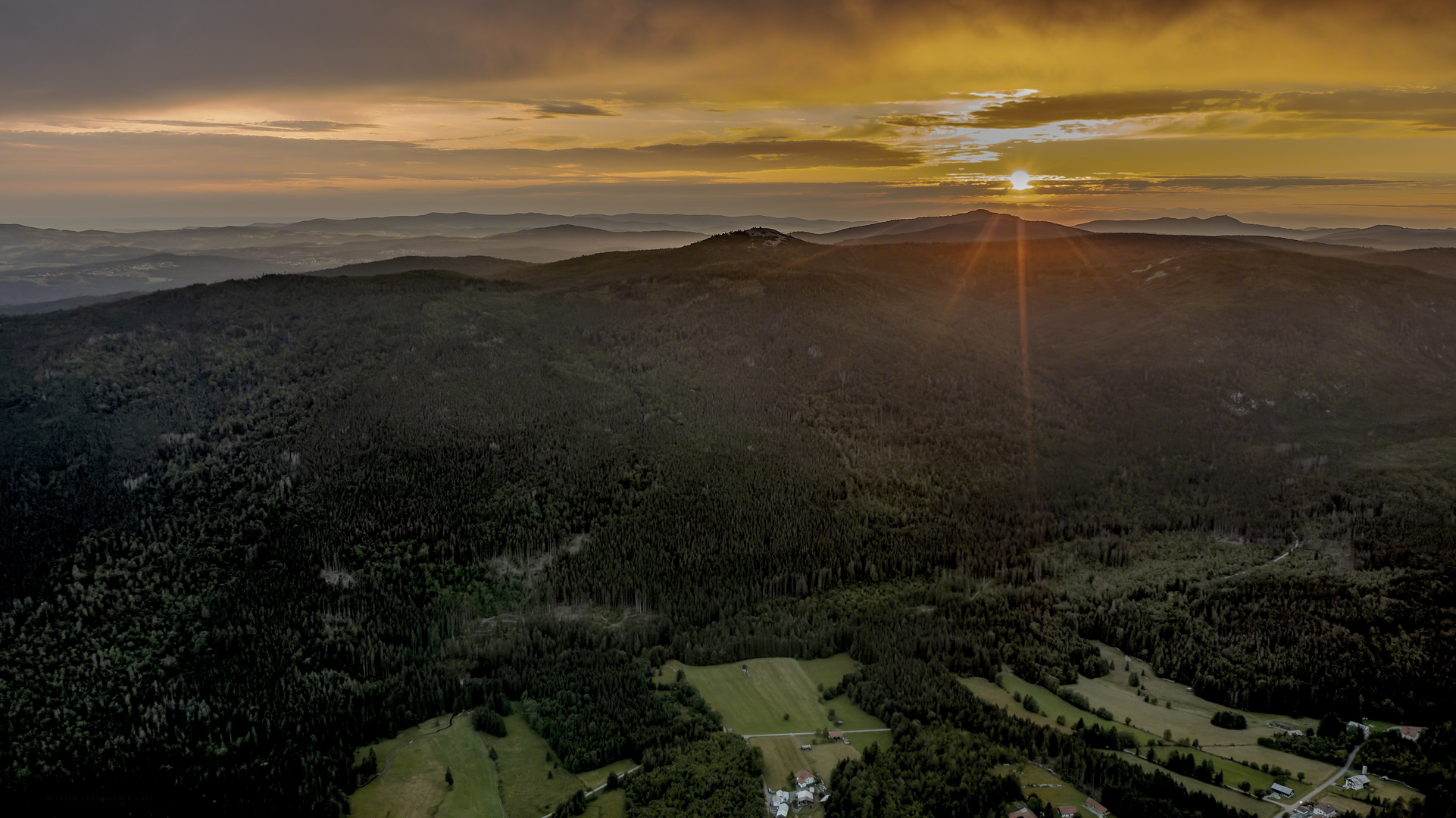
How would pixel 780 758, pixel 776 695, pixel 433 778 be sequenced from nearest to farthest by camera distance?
pixel 433 778
pixel 780 758
pixel 776 695

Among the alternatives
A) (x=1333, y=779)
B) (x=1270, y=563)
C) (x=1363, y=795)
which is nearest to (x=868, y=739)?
(x=1333, y=779)

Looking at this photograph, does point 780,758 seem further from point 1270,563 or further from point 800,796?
point 1270,563

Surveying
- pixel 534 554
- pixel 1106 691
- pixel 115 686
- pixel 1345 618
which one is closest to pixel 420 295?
pixel 534 554

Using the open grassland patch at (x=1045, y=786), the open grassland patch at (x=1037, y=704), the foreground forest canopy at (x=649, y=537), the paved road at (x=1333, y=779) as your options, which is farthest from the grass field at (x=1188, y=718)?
the open grassland patch at (x=1045, y=786)

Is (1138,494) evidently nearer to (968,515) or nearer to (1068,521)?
(1068,521)

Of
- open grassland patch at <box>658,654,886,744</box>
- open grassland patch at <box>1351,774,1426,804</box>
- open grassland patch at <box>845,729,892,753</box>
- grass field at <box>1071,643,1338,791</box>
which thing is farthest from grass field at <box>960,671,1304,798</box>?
open grassland patch at <box>658,654,886,744</box>

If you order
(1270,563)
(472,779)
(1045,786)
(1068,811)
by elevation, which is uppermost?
(1270,563)

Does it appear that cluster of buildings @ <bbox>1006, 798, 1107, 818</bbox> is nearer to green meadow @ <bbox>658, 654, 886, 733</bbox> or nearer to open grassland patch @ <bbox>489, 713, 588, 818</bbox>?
green meadow @ <bbox>658, 654, 886, 733</bbox>
